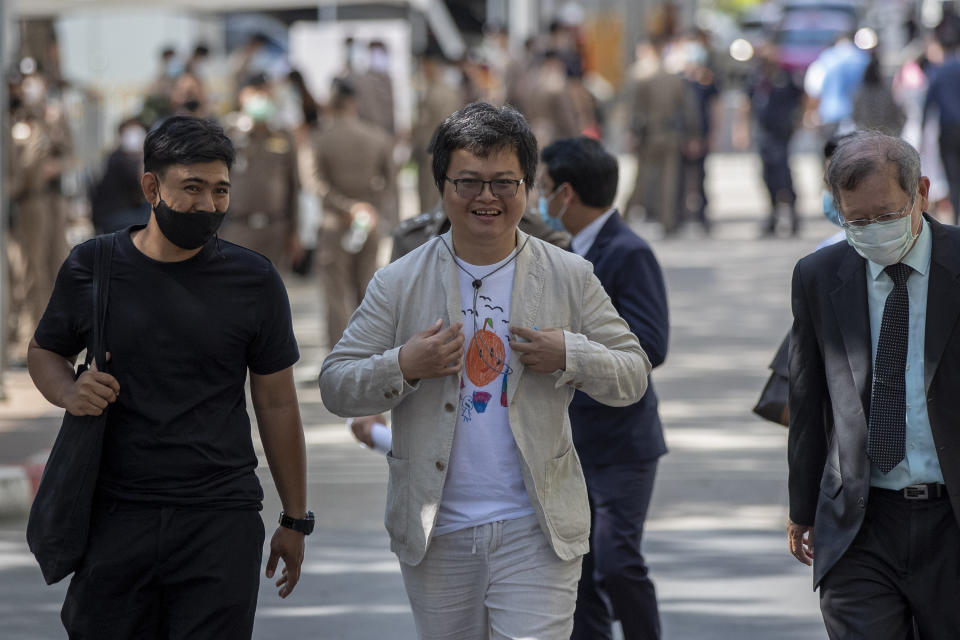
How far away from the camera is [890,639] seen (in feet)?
12.9

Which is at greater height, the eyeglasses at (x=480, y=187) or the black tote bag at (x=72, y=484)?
the eyeglasses at (x=480, y=187)

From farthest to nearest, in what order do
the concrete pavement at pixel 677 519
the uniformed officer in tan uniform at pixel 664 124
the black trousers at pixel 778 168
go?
the uniformed officer in tan uniform at pixel 664 124 → the black trousers at pixel 778 168 → the concrete pavement at pixel 677 519

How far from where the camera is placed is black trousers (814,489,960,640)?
12.8 ft

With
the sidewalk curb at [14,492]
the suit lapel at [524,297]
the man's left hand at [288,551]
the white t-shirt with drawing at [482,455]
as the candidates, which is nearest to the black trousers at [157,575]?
the man's left hand at [288,551]

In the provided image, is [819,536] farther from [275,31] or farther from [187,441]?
[275,31]

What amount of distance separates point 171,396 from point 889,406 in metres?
1.74

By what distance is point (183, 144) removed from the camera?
390cm

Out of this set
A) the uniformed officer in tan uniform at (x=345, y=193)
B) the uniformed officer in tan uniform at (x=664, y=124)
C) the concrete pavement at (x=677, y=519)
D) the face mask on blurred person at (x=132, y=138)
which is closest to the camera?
the concrete pavement at (x=677, y=519)

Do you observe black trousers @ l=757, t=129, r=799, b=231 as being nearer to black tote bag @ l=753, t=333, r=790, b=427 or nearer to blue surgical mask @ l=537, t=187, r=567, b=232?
blue surgical mask @ l=537, t=187, r=567, b=232

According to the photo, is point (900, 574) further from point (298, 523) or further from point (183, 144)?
point (183, 144)

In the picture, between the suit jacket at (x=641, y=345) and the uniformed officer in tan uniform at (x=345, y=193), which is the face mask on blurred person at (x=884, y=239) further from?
the uniformed officer in tan uniform at (x=345, y=193)

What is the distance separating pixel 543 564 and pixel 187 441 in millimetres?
902

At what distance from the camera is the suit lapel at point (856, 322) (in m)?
3.98

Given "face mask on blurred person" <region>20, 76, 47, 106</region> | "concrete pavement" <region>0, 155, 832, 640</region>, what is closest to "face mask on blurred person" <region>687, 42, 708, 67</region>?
"concrete pavement" <region>0, 155, 832, 640</region>
